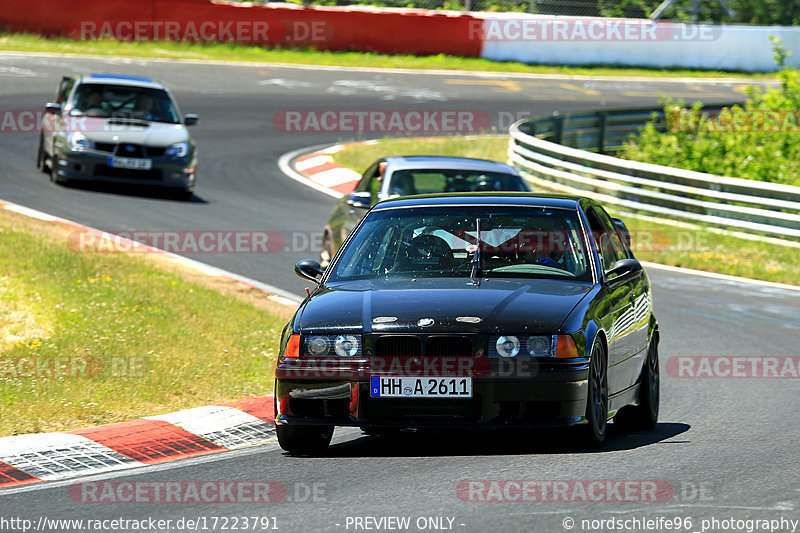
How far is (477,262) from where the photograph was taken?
8195 mm

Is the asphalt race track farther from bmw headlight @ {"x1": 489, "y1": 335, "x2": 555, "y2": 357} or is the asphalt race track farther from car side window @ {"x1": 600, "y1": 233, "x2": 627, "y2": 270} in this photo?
car side window @ {"x1": 600, "y1": 233, "x2": 627, "y2": 270}

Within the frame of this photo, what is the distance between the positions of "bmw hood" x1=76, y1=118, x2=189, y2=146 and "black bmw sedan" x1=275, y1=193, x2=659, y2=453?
40.7ft

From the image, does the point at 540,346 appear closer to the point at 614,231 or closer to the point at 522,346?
the point at 522,346

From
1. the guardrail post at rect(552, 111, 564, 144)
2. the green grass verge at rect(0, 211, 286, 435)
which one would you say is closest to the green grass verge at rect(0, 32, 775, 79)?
the guardrail post at rect(552, 111, 564, 144)

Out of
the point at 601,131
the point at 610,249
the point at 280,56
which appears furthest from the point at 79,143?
the point at 280,56

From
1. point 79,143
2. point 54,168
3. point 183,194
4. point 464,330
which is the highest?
point 464,330

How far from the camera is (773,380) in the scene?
1073 centimetres

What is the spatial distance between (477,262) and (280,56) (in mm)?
31417

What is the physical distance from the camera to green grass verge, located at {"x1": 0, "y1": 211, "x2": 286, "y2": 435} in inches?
353

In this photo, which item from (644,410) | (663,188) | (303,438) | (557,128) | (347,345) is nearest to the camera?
(347,345)

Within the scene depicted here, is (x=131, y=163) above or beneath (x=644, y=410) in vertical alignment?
beneath

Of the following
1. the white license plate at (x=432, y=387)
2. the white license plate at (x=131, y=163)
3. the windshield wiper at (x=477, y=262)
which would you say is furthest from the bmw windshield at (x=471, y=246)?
the white license plate at (x=131, y=163)

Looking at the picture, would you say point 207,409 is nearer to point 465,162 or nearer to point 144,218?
point 465,162

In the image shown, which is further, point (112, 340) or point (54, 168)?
point (54, 168)
